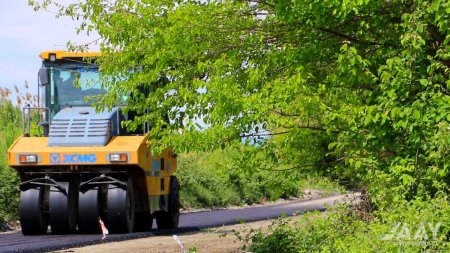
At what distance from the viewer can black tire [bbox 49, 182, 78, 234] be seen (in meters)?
18.9

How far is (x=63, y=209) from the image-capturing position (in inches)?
742

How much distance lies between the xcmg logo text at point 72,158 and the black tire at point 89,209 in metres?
0.59

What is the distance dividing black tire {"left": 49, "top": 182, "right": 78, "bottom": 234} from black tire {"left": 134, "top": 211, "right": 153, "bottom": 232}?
2175 millimetres

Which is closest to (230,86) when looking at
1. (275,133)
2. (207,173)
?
(275,133)

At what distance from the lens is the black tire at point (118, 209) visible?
61.2ft

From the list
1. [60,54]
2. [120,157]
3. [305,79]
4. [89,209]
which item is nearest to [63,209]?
[89,209]

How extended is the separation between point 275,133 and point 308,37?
1.83 metres

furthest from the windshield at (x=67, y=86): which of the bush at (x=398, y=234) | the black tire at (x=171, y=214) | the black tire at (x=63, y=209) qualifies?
the bush at (x=398, y=234)

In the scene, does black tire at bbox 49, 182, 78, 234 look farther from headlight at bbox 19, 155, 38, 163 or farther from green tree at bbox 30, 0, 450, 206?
green tree at bbox 30, 0, 450, 206

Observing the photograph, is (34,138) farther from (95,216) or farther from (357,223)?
(357,223)

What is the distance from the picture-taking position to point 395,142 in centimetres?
1210

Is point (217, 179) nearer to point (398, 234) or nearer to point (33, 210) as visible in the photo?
point (33, 210)

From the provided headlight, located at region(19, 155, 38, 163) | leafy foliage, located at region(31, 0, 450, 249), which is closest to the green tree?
leafy foliage, located at region(31, 0, 450, 249)

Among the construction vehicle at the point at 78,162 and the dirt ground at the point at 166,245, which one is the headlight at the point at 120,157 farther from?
the dirt ground at the point at 166,245
